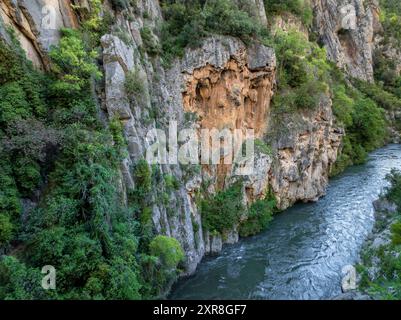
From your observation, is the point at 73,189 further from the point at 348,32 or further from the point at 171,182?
the point at 348,32

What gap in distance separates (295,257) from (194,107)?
11.6 metres

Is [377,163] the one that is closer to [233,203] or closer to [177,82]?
[233,203]

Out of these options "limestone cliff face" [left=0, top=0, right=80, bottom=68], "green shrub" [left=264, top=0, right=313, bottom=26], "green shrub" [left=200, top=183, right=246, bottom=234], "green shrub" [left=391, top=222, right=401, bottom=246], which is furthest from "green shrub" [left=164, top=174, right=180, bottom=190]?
"green shrub" [left=264, top=0, right=313, bottom=26]

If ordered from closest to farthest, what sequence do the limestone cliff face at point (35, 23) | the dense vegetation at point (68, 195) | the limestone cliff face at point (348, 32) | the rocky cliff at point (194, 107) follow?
the dense vegetation at point (68, 195)
the limestone cliff face at point (35, 23)
the rocky cliff at point (194, 107)
the limestone cliff face at point (348, 32)

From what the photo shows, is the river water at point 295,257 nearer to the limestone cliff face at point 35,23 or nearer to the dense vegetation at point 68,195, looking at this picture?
the dense vegetation at point 68,195

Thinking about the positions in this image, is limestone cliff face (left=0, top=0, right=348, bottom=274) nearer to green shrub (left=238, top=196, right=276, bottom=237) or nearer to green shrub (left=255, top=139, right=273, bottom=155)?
green shrub (left=255, top=139, right=273, bottom=155)

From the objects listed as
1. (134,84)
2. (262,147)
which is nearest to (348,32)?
(262,147)

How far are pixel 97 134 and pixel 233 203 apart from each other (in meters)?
10.9

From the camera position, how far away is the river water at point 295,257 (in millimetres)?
15727

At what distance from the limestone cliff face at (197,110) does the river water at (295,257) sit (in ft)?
3.61

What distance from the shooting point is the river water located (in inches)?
619

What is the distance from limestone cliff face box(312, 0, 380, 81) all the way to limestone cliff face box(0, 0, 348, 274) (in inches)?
971

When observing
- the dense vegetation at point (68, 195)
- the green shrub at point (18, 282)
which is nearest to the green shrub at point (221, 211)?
the dense vegetation at point (68, 195)
